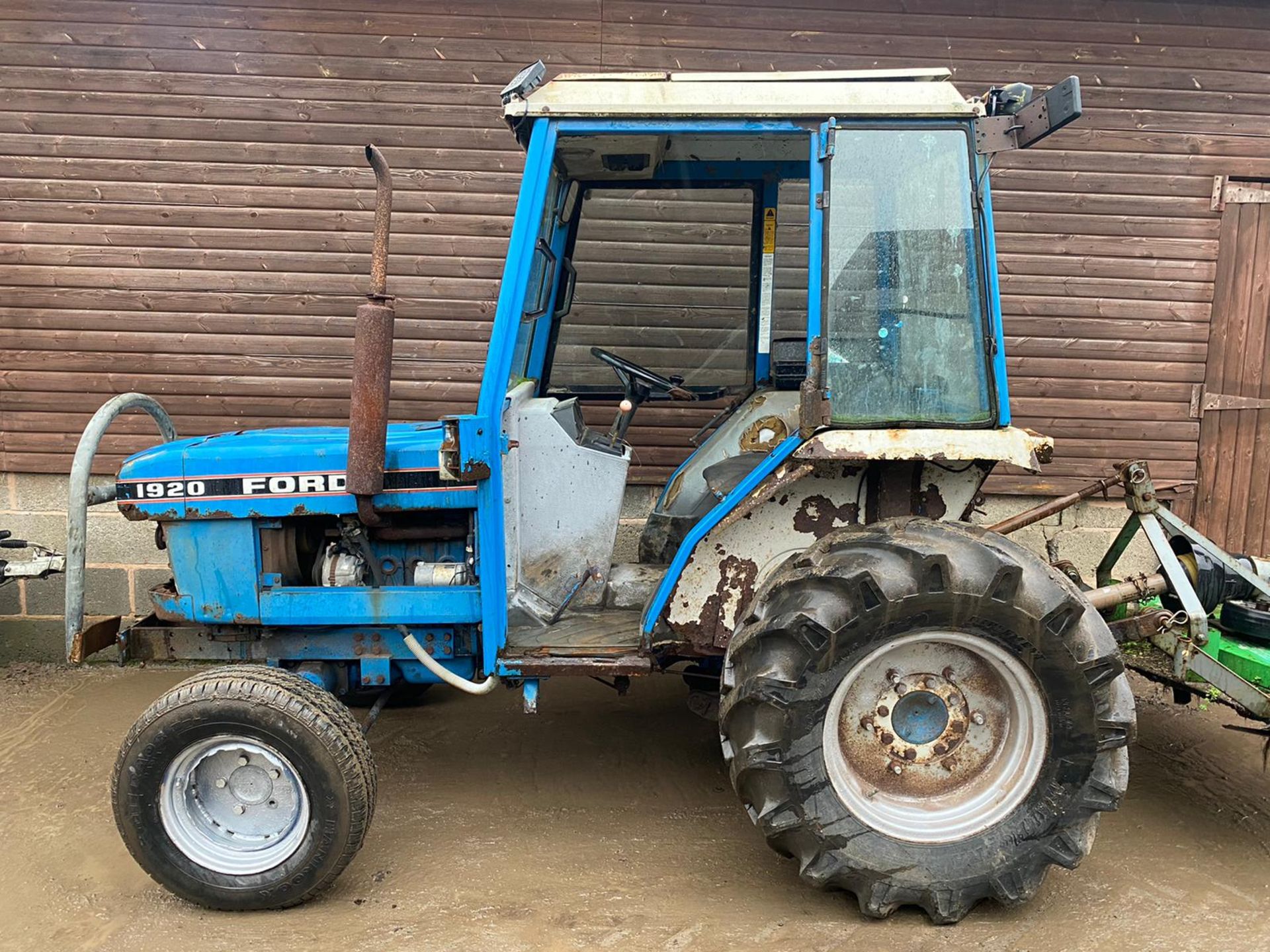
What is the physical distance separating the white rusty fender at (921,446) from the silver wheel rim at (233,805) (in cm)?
185

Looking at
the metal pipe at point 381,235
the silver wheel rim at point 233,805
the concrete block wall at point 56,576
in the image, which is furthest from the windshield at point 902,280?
the concrete block wall at point 56,576

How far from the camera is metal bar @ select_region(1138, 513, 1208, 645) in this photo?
2.89 m

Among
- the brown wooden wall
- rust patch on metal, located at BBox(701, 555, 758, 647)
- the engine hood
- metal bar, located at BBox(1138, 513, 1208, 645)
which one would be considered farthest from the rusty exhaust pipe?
metal bar, located at BBox(1138, 513, 1208, 645)

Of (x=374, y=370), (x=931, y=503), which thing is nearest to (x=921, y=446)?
(x=931, y=503)

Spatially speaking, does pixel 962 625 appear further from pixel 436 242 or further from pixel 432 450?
pixel 436 242

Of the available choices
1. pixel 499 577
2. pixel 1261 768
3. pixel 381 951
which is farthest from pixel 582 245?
pixel 1261 768

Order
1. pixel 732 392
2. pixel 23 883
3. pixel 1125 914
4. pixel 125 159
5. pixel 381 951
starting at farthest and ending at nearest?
pixel 125 159 < pixel 732 392 < pixel 23 883 < pixel 1125 914 < pixel 381 951

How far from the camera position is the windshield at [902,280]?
262 centimetres

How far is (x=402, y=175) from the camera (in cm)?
486

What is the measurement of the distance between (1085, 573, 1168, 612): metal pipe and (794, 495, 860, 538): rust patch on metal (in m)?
0.91

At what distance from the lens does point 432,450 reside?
2916mm

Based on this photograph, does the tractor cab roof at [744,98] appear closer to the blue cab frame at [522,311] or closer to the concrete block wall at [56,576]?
the blue cab frame at [522,311]

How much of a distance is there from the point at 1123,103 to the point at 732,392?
3065 mm

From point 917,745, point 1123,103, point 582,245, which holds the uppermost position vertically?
point 1123,103
